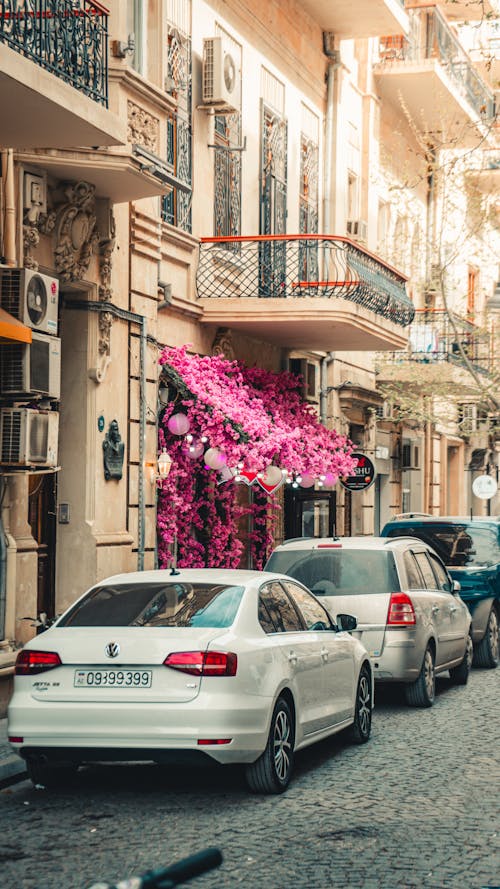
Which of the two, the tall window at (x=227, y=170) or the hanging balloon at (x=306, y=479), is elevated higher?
the tall window at (x=227, y=170)

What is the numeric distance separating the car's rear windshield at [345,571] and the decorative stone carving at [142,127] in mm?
4724

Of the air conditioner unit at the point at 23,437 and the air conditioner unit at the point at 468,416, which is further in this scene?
the air conditioner unit at the point at 468,416

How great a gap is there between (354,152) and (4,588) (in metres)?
16.9

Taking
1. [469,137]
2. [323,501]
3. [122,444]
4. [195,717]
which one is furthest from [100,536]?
[469,137]

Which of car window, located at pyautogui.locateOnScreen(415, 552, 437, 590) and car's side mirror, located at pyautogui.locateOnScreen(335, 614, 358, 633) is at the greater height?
car window, located at pyautogui.locateOnScreen(415, 552, 437, 590)

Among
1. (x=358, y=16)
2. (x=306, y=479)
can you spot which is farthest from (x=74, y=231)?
(x=358, y=16)

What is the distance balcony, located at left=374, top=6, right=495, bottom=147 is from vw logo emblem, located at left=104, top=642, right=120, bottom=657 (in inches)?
808

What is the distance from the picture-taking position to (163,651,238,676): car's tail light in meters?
8.12

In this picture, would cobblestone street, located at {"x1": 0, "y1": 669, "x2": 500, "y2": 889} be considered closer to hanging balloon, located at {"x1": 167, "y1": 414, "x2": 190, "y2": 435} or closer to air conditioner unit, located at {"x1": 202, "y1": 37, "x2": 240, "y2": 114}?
hanging balloon, located at {"x1": 167, "y1": 414, "x2": 190, "y2": 435}

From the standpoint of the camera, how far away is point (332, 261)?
19.4 m

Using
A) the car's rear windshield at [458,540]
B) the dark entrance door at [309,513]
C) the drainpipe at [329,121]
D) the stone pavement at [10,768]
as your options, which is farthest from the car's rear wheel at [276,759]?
the drainpipe at [329,121]

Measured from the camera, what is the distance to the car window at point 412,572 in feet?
43.3

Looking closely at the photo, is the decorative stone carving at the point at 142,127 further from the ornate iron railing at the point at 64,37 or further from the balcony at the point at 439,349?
the balcony at the point at 439,349

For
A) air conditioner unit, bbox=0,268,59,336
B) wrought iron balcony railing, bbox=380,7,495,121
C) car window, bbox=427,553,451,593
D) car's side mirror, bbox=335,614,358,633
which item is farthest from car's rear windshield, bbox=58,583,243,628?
wrought iron balcony railing, bbox=380,7,495,121
